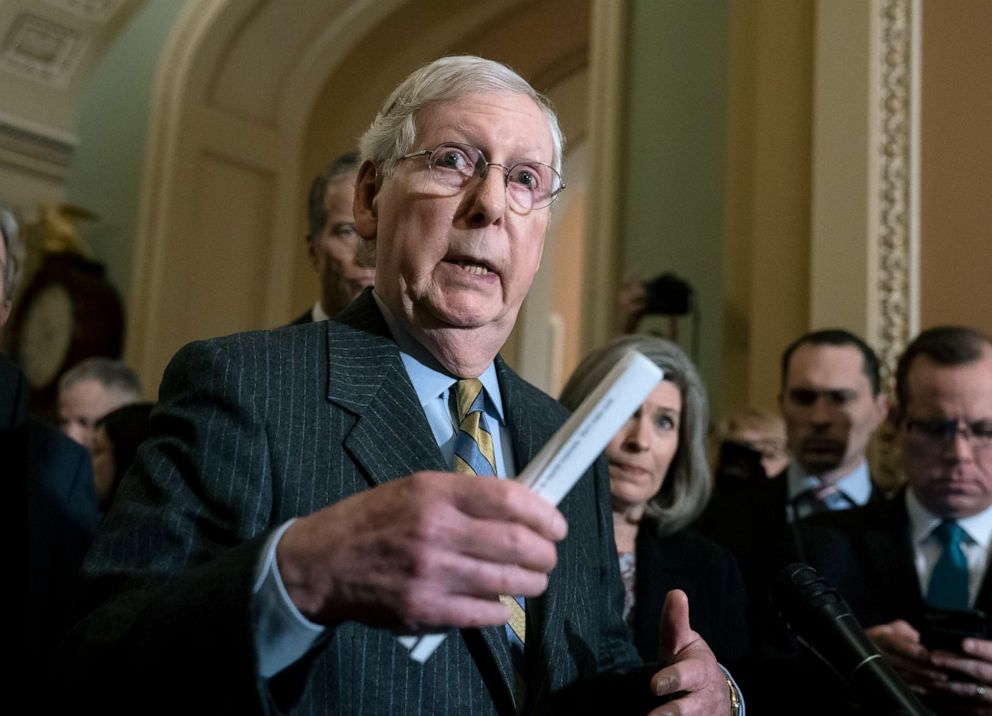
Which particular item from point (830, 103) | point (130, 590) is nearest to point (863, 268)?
point (830, 103)

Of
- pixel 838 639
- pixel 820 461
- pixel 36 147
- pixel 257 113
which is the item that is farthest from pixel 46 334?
pixel 838 639

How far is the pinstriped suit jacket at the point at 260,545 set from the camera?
104 cm

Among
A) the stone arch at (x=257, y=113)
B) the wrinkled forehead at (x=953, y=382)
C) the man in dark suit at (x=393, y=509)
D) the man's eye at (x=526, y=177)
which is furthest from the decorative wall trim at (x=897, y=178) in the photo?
the stone arch at (x=257, y=113)

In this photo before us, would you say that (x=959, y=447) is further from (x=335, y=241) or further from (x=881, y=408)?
(x=335, y=241)

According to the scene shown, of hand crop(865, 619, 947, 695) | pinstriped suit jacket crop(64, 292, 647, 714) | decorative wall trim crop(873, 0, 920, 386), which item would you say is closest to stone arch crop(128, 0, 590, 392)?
decorative wall trim crop(873, 0, 920, 386)

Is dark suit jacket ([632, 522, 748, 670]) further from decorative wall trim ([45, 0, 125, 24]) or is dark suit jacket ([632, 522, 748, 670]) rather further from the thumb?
decorative wall trim ([45, 0, 125, 24])

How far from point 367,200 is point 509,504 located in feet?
2.55

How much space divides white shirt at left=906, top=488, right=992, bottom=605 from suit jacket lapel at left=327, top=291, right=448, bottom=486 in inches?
61.6

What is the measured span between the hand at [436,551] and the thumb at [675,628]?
1.78 feet

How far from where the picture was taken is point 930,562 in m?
2.54

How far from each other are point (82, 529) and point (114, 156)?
21.1 feet

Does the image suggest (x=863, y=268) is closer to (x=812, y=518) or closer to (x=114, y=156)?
(x=812, y=518)

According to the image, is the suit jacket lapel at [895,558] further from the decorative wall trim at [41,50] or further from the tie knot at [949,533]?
the decorative wall trim at [41,50]

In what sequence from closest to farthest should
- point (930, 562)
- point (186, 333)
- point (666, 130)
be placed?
point (930, 562) < point (666, 130) < point (186, 333)
